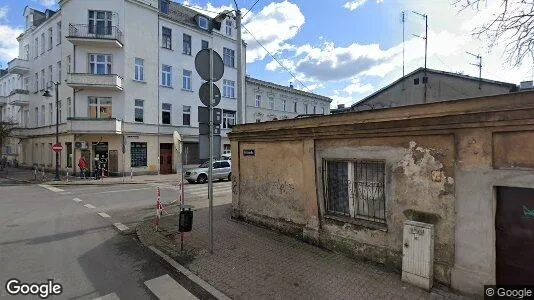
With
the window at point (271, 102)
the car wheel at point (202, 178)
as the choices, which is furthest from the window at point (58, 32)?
the window at point (271, 102)

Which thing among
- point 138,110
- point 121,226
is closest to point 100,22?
point 138,110

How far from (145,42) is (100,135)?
863cm

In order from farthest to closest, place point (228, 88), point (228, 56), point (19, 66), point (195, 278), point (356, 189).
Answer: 1. point (228, 88)
2. point (228, 56)
3. point (19, 66)
4. point (356, 189)
5. point (195, 278)

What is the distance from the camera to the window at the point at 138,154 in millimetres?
26500

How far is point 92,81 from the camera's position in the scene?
24438mm

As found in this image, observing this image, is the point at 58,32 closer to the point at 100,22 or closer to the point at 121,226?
the point at 100,22

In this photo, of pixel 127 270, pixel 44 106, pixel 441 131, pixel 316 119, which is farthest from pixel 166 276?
pixel 44 106

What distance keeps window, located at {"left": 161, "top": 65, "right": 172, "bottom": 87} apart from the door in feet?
93.0

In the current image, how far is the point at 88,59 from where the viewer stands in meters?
25.4

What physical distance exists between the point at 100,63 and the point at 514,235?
91.8 feet

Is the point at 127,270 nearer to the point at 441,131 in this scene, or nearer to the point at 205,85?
the point at 205,85

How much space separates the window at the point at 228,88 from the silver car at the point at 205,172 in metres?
13.7

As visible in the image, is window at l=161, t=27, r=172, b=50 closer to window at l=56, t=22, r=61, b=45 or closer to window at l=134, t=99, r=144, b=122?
window at l=134, t=99, r=144, b=122

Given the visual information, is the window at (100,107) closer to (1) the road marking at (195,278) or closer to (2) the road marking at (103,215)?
(2) the road marking at (103,215)
